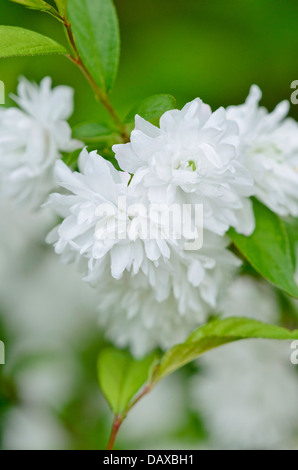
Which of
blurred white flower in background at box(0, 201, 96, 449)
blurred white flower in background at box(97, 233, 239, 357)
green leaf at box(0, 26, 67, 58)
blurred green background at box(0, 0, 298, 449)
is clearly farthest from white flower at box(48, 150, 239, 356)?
blurred green background at box(0, 0, 298, 449)

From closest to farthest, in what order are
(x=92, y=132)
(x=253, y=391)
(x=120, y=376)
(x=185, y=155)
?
1. (x=185, y=155)
2. (x=92, y=132)
3. (x=120, y=376)
4. (x=253, y=391)

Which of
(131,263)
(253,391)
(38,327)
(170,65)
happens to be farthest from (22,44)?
(170,65)

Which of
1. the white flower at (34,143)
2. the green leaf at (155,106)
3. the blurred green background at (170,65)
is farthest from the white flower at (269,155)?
the blurred green background at (170,65)

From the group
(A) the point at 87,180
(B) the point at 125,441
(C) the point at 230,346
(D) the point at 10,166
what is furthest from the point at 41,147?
(B) the point at 125,441

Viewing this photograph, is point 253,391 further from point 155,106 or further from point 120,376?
point 155,106

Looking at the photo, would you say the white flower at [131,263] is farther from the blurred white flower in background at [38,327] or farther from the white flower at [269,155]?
the blurred white flower in background at [38,327]

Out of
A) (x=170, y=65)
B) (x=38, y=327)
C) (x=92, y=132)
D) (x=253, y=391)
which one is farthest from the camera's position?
(x=170, y=65)
